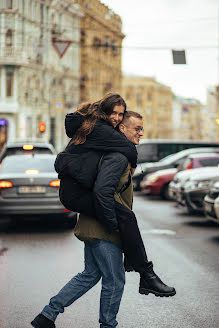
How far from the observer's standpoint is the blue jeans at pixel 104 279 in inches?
175

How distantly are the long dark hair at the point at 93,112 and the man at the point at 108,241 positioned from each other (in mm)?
77

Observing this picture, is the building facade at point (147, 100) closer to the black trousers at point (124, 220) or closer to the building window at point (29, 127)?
the building window at point (29, 127)

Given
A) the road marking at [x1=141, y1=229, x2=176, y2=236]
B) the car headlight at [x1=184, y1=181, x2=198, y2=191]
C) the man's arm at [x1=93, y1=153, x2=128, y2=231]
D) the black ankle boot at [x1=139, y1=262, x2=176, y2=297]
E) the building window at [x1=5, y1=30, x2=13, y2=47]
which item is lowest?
the road marking at [x1=141, y1=229, x2=176, y2=236]

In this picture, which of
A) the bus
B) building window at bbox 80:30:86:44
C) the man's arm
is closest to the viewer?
the man's arm

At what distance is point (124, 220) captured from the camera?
171 inches

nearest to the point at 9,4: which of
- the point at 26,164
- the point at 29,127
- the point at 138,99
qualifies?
the point at 29,127

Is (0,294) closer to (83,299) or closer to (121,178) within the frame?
(83,299)

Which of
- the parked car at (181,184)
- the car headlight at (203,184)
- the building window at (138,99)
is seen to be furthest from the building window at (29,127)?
the building window at (138,99)

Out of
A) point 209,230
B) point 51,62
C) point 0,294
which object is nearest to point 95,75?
point 51,62

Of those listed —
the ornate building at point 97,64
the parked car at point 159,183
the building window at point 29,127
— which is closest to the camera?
the parked car at point 159,183

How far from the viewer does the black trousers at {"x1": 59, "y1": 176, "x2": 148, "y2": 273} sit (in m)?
4.34

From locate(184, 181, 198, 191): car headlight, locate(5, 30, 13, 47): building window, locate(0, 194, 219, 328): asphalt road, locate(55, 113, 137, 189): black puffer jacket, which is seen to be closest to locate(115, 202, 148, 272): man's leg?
locate(55, 113, 137, 189): black puffer jacket

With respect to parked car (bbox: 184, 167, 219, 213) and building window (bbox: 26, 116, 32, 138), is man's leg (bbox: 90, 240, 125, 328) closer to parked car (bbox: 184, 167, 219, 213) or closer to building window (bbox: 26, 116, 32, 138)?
parked car (bbox: 184, 167, 219, 213)

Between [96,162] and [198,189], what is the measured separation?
9.52 metres
